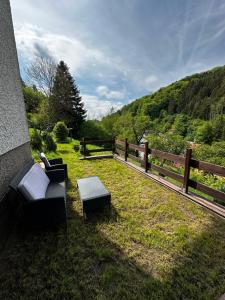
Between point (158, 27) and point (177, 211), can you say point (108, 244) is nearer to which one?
point (177, 211)

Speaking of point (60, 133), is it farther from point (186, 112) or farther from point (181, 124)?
point (186, 112)

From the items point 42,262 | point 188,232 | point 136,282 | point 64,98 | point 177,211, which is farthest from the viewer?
point 64,98

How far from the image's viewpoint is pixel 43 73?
18.6m

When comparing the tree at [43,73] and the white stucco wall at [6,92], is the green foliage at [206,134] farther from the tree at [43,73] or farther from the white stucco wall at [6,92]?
the white stucco wall at [6,92]

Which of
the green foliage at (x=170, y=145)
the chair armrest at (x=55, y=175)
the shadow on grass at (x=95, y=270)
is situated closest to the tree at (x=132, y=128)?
the green foliage at (x=170, y=145)

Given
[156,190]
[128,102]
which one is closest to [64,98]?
[156,190]

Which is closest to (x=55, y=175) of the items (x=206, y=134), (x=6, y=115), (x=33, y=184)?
(x=33, y=184)

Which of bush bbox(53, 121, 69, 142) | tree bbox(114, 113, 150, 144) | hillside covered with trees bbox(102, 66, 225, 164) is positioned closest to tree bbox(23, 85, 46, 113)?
bush bbox(53, 121, 69, 142)

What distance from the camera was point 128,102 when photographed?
45.4 m

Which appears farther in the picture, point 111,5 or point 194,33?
point 194,33

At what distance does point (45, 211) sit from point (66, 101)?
19761 mm

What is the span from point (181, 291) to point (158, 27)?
8.22 m

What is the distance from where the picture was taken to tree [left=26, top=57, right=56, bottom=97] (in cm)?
1773

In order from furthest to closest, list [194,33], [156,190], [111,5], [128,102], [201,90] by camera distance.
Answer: [128,102] → [201,90] → [194,33] → [111,5] → [156,190]
